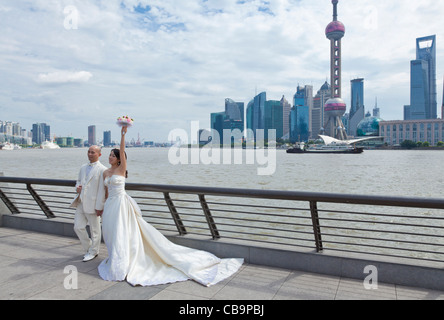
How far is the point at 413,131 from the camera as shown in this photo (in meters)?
178

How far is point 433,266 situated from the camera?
4418mm

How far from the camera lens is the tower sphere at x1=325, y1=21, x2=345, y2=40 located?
180 meters

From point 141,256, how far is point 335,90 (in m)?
184

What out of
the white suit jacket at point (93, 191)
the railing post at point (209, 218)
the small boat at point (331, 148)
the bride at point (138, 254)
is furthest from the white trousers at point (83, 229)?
the small boat at point (331, 148)

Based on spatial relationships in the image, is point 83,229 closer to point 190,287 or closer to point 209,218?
point 209,218

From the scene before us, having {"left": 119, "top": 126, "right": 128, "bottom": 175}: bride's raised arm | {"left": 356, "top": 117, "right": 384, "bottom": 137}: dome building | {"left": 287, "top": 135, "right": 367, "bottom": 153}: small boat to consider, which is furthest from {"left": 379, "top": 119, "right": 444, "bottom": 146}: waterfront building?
{"left": 119, "top": 126, "right": 128, "bottom": 175}: bride's raised arm

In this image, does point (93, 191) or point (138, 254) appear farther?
point (93, 191)

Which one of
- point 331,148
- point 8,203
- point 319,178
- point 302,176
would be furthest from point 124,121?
point 331,148

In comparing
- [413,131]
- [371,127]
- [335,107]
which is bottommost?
[413,131]

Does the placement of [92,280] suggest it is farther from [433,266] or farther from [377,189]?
[377,189]

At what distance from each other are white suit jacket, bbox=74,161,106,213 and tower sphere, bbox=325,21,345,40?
195148mm

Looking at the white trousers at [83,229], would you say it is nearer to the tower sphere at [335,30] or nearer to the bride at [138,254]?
the bride at [138,254]

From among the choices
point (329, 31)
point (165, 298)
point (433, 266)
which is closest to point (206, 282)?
point (165, 298)

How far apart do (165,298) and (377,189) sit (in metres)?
27.5
